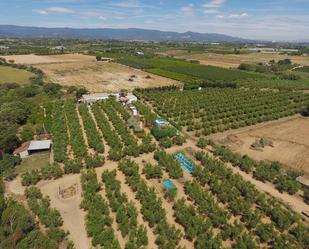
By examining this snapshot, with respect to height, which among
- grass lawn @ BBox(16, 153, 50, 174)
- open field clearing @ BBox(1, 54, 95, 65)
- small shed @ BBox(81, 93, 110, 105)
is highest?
small shed @ BBox(81, 93, 110, 105)

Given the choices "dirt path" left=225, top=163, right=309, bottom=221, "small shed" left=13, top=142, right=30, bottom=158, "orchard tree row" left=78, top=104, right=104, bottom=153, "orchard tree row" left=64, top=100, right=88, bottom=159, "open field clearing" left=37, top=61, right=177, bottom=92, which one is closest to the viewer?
"dirt path" left=225, top=163, right=309, bottom=221

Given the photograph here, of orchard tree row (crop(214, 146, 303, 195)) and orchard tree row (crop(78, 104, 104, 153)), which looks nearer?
orchard tree row (crop(214, 146, 303, 195))

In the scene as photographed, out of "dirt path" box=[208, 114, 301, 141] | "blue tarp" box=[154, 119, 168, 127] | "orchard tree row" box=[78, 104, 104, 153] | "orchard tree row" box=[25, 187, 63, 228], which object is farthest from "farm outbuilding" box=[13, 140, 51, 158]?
"dirt path" box=[208, 114, 301, 141]

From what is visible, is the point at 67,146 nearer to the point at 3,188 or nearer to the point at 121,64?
the point at 3,188

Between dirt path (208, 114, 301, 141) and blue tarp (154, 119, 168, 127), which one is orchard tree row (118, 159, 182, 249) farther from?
dirt path (208, 114, 301, 141)

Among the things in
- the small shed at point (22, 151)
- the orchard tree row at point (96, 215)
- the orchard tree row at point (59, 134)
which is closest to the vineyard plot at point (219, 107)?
the orchard tree row at point (59, 134)
